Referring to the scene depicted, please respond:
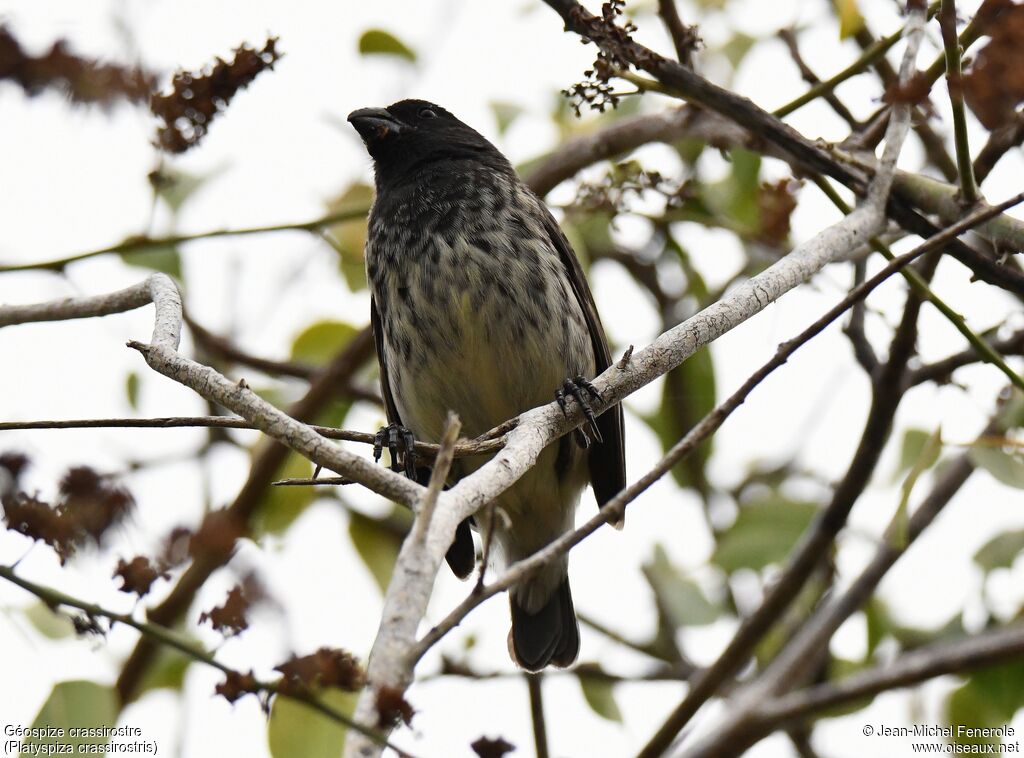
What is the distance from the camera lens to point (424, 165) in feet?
15.6

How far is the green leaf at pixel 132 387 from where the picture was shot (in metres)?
4.98

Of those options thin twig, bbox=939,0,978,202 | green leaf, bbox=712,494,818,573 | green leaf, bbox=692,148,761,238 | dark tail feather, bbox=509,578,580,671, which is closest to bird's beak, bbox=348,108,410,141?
green leaf, bbox=692,148,761,238

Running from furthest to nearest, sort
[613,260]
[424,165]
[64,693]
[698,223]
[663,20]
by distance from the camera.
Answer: [613,260] → [424,165] → [698,223] → [663,20] → [64,693]

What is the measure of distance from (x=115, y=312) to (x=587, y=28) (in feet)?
4.28

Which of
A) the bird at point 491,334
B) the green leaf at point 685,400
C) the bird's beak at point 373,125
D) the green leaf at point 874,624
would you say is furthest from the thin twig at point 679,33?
the green leaf at point 874,624

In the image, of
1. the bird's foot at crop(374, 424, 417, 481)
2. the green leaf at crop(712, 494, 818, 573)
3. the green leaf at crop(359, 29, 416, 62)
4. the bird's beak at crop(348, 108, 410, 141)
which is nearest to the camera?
the bird's foot at crop(374, 424, 417, 481)

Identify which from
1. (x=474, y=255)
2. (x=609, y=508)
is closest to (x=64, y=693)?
(x=609, y=508)

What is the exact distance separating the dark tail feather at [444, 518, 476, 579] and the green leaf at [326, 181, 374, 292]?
1.03m

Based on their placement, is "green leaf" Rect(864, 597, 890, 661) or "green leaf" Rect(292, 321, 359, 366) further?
"green leaf" Rect(292, 321, 359, 366)

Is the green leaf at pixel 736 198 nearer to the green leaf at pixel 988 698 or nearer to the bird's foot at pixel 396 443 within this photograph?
the bird's foot at pixel 396 443

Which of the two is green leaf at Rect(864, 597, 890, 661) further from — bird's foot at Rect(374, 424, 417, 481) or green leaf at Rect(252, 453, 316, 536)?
green leaf at Rect(252, 453, 316, 536)

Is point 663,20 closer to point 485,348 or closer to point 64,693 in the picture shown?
point 485,348

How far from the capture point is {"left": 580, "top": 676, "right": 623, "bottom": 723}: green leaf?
4.52m

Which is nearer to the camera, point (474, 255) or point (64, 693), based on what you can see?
point (64, 693)
